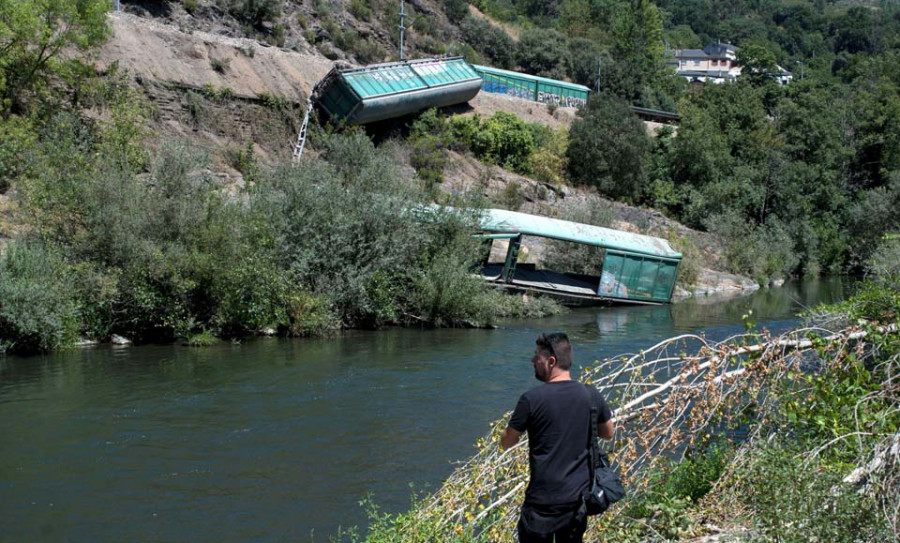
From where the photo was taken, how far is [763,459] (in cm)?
685

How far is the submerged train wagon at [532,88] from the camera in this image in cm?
6028

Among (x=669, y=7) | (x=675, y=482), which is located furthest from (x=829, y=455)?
(x=669, y=7)

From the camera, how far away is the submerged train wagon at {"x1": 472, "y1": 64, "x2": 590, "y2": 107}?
Result: 60281 mm

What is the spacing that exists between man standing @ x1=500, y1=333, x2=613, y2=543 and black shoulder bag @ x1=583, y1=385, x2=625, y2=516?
0.14ft

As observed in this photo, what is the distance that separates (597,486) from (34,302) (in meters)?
17.6

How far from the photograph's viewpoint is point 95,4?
3084 centimetres

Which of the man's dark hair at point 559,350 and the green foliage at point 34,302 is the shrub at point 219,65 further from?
the man's dark hair at point 559,350

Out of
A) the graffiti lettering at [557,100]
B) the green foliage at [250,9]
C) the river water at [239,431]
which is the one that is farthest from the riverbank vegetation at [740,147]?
the river water at [239,431]

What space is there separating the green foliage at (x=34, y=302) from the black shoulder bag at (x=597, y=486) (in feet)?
57.2

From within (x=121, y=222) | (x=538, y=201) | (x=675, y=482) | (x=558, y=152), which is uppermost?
(x=558, y=152)

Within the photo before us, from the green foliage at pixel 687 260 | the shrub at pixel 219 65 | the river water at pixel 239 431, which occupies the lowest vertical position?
the river water at pixel 239 431

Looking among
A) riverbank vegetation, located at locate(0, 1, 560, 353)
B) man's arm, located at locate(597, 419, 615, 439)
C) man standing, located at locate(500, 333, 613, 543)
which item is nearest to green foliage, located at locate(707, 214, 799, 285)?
riverbank vegetation, located at locate(0, 1, 560, 353)

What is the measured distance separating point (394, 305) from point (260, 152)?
662 inches

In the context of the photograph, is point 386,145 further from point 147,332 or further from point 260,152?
point 147,332
